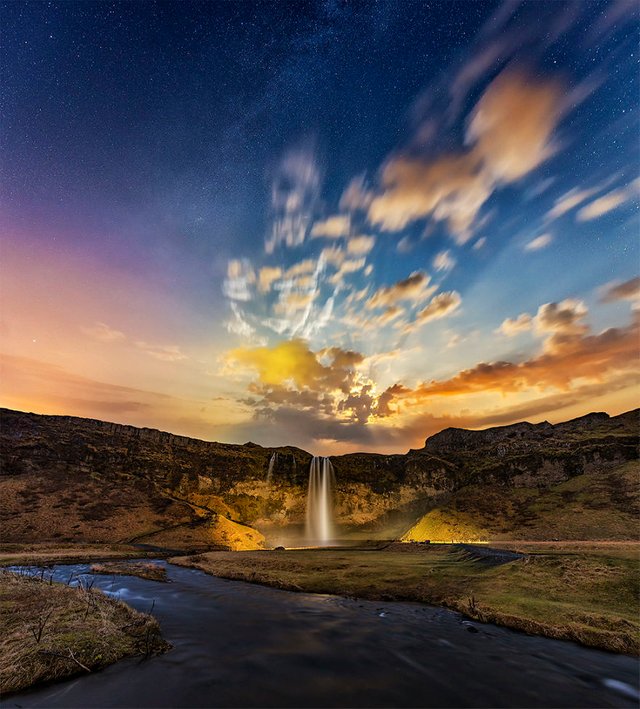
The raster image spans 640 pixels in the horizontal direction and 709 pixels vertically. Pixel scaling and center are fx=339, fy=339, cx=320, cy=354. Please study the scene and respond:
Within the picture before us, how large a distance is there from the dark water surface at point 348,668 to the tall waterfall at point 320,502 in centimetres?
9417

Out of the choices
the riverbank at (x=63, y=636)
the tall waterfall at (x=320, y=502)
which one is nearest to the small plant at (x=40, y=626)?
the riverbank at (x=63, y=636)

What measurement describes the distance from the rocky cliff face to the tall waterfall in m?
2.69

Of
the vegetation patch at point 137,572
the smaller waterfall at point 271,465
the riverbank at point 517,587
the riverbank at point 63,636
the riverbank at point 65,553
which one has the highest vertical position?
the smaller waterfall at point 271,465

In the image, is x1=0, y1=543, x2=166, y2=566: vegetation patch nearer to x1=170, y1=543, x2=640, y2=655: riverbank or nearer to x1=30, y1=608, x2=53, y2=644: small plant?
x1=170, y1=543, x2=640, y2=655: riverbank

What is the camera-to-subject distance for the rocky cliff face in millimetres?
73500

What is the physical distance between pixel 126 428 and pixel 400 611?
389 ft

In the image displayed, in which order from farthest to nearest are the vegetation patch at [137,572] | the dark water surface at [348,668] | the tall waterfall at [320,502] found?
the tall waterfall at [320,502] → the vegetation patch at [137,572] → the dark water surface at [348,668]

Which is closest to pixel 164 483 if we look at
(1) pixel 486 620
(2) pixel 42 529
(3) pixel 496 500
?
(2) pixel 42 529

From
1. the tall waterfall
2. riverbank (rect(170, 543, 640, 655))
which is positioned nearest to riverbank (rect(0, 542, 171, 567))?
riverbank (rect(170, 543, 640, 655))

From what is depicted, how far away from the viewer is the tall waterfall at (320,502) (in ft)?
354

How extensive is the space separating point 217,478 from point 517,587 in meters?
99.6

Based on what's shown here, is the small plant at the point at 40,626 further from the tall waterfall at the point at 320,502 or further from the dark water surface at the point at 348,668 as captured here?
the tall waterfall at the point at 320,502

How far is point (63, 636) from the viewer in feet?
38.3

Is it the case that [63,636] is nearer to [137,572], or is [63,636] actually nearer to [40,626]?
[40,626]
